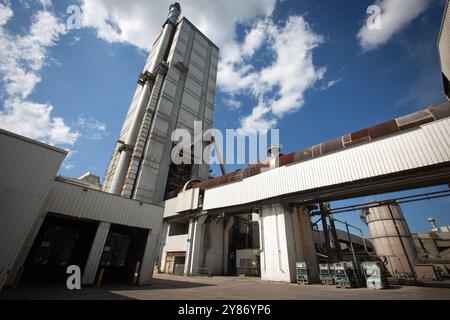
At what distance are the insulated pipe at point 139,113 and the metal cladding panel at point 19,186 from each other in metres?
18.9

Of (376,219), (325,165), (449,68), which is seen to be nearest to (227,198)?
(325,165)

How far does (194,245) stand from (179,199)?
222 inches

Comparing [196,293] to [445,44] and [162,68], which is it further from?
[162,68]

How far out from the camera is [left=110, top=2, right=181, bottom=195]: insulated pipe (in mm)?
26094

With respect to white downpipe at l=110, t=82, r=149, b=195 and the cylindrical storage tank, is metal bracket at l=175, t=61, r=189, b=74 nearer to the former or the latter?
white downpipe at l=110, t=82, r=149, b=195

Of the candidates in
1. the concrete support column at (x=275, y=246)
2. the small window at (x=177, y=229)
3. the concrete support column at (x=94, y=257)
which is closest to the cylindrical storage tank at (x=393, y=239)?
the concrete support column at (x=275, y=246)

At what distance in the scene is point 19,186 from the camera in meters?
7.17

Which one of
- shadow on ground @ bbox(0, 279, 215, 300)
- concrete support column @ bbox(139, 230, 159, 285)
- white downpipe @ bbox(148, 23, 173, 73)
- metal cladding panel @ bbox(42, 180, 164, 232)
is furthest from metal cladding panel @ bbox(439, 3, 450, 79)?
white downpipe @ bbox(148, 23, 173, 73)

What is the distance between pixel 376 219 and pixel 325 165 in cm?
1463

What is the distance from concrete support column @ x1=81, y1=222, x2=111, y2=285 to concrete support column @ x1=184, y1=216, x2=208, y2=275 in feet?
41.0

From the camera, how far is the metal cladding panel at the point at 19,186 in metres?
6.73

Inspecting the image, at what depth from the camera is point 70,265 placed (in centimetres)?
1253

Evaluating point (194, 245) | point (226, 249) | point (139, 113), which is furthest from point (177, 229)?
point (139, 113)

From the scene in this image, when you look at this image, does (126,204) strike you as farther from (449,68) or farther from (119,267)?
(449,68)
